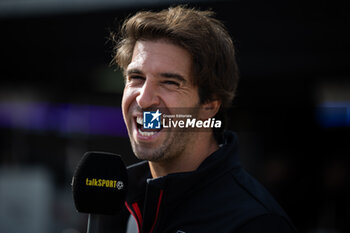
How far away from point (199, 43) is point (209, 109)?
1.24 feet

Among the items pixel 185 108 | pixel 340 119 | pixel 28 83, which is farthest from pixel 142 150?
pixel 28 83

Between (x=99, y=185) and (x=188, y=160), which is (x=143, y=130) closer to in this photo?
(x=188, y=160)

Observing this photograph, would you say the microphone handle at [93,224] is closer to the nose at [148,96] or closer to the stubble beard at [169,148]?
the stubble beard at [169,148]

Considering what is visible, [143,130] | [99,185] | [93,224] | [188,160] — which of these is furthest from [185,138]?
[93,224]

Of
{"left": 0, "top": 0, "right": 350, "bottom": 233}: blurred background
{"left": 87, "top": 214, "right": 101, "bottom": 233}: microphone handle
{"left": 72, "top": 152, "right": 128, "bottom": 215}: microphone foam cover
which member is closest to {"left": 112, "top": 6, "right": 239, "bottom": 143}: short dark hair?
{"left": 72, "top": 152, "right": 128, "bottom": 215}: microphone foam cover

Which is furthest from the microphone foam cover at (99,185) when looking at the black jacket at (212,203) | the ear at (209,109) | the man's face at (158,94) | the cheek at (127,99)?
the ear at (209,109)

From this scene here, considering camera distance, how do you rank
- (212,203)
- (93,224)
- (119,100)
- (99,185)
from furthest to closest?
(119,100) → (212,203) → (99,185) → (93,224)

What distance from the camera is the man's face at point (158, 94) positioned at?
2.16 metres

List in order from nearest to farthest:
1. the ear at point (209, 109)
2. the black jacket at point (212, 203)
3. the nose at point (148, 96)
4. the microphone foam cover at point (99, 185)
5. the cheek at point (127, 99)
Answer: the microphone foam cover at point (99, 185) → the black jacket at point (212, 203) → the nose at point (148, 96) → the cheek at point (127, 99) → the ear at point (209, 109)

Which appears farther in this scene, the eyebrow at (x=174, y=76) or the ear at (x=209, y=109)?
the ear at (x=209, y=109)

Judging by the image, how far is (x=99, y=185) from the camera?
1699mm

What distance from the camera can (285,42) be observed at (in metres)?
5.77

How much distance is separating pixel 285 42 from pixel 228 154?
13.0ft

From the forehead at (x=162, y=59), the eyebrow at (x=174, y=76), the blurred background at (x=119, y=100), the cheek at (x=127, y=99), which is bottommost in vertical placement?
the blurred background at (x=119, y=100)
